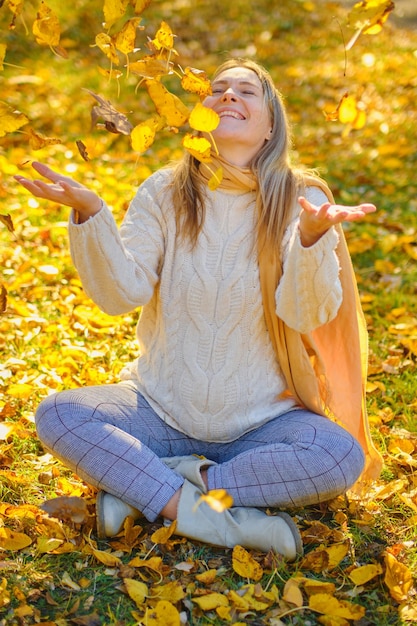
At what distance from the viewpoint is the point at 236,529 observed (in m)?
1.98

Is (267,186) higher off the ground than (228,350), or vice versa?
(267,186)

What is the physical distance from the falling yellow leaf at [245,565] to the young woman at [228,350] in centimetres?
6

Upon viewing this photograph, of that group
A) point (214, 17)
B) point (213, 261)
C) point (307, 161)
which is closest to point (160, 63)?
point (213, 261)

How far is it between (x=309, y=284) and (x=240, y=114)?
1.86 ft

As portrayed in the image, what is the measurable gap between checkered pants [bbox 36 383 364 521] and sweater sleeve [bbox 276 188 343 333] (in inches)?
12.0

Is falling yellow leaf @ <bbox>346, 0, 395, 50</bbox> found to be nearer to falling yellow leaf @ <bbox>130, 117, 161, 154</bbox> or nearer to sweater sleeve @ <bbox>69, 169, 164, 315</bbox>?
falling yellow leaf @ <bbox>130, 117, 161, 154</bbox>

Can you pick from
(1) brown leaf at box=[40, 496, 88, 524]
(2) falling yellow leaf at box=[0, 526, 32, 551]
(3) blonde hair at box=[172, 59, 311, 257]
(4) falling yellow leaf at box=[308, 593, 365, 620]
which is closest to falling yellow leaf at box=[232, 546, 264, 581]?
(4) falling yellow leaf at box=[308, 593, 365, 620]

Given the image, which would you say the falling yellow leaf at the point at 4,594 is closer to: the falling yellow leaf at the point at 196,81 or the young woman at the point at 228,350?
the young woman at the point at 228,350

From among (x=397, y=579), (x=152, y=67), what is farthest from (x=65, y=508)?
(x=152, y=67)

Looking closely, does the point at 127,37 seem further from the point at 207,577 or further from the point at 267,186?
the point at 207,577

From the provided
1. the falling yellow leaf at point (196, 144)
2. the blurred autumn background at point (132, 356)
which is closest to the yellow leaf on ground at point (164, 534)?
the blurred autumn background at point (132, 356)

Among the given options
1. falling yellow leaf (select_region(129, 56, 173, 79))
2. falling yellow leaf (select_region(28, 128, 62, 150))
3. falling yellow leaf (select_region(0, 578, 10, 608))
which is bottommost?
falling yellow leaf (select_region(0, 578, 10, 608))

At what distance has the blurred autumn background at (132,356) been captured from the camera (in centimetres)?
176

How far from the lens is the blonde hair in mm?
2246
